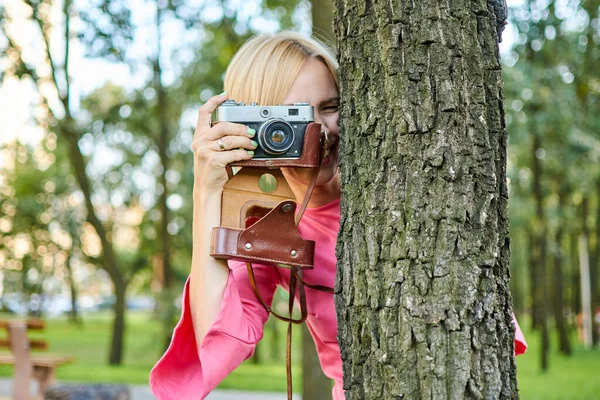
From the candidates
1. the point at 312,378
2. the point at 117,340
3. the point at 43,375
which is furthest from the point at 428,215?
the point at 117,340

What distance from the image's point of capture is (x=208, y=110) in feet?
6.32

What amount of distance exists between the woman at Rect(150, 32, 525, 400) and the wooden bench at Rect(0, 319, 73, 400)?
6.99 m

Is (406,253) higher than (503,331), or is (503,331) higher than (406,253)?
(406,253)

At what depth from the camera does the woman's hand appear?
188cm

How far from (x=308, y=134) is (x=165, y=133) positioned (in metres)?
14.6

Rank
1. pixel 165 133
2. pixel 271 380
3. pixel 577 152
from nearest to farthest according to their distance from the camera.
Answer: pixel 271 380 → pixel 577 152 → pixel 165 133

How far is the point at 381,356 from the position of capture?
1.57m

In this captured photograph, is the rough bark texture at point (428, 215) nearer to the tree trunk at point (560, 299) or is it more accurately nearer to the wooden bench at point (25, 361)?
the wooden bench at point (25, 361)

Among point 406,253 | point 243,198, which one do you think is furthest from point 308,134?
point 406,253

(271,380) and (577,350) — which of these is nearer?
(271,380)

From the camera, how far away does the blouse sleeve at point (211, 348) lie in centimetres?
181

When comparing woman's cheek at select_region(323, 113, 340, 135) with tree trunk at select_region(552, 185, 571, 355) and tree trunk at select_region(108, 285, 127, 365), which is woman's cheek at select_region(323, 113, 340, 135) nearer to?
tree trunk at select_region(108, 285, 127, 365)

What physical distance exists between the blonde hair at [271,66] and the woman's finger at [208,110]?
0.50 feet

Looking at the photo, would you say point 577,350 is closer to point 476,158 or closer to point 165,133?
point 165,133
